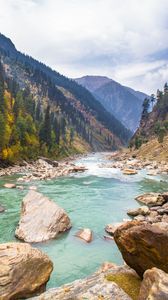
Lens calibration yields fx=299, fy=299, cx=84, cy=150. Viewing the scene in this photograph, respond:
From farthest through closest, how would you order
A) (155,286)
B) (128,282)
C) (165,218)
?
(165,218) → (128,282) → (155,286)

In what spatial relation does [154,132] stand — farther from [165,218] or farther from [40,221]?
[40,221]

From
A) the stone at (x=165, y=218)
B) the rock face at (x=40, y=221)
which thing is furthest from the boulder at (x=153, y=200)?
the rock face at (x=40, y=221)

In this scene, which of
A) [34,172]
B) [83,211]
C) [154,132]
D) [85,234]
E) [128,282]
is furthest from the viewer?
[154,132]

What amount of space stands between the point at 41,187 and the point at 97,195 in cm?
902

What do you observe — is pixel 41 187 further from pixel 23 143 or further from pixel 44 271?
pixel 23 143

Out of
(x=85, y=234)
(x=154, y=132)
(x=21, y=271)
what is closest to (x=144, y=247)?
(x=21, y=271)

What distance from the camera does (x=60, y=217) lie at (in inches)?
906

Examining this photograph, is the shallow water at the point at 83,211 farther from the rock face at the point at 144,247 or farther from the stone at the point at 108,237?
the rock face at the point at 144,247

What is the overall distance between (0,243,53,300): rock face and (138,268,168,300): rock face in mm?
5646

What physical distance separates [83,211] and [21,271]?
17.9 m

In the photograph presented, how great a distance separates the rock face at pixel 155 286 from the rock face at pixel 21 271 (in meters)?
5.65

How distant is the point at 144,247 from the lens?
9.38 meters

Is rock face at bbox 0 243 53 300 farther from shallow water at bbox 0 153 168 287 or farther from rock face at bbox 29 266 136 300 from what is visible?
rock face at bbox 29 266 136 300

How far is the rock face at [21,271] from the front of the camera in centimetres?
1107
